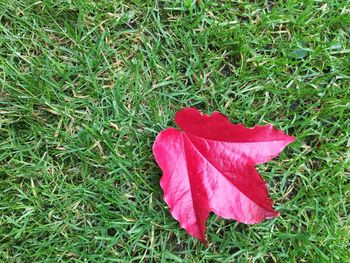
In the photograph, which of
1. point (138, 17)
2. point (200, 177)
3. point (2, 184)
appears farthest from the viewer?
point (138, 17)

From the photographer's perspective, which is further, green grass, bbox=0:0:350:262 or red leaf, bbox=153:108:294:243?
green grass, bbox=0:0:350:262

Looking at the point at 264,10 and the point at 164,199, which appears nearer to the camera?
the point at 164,199

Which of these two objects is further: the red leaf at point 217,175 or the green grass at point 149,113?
the green grass at point 149,113

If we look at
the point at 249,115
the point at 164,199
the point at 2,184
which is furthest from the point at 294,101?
the point at 2,184

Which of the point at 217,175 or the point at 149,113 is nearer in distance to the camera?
the point at 217,175

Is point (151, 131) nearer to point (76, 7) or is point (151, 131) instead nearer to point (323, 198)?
point (76, 7)
